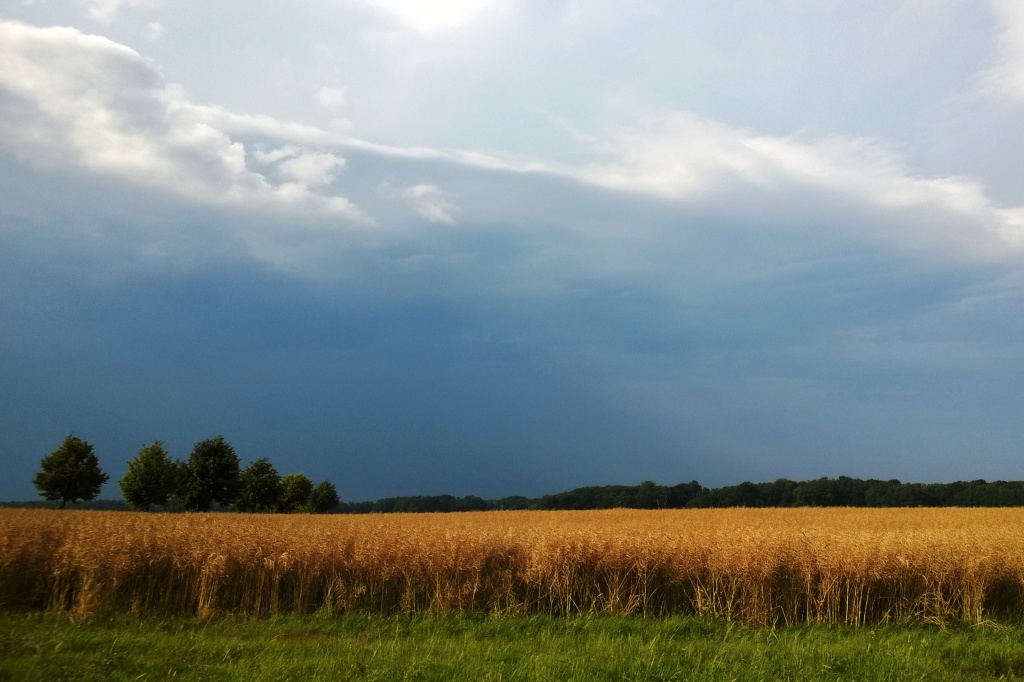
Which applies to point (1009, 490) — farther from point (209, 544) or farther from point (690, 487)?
point (209, 544)

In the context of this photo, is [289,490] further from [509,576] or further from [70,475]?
[509,576]

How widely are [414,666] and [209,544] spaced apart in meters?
8.39

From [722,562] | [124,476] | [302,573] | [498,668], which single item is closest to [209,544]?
[302,573]

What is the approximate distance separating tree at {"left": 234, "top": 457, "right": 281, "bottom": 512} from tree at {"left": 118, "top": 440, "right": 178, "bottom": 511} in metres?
7.96

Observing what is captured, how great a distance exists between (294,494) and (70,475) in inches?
878

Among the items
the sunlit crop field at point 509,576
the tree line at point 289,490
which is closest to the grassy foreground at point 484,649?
the sunlit crop field at point 509,576

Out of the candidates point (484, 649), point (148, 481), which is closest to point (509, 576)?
point (484, 649)

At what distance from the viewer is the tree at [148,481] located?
67125 mm

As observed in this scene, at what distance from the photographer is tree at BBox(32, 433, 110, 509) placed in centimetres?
6381

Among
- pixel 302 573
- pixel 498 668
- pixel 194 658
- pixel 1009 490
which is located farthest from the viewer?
pixel 1009 490

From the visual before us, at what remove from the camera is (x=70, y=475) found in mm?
63844

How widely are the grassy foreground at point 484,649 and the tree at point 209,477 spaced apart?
60.5 meters

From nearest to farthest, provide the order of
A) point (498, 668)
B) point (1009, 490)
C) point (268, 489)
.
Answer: point (498, 668) < point (268, 489) < point (1009, 490)

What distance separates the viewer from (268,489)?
7631 centimetres
